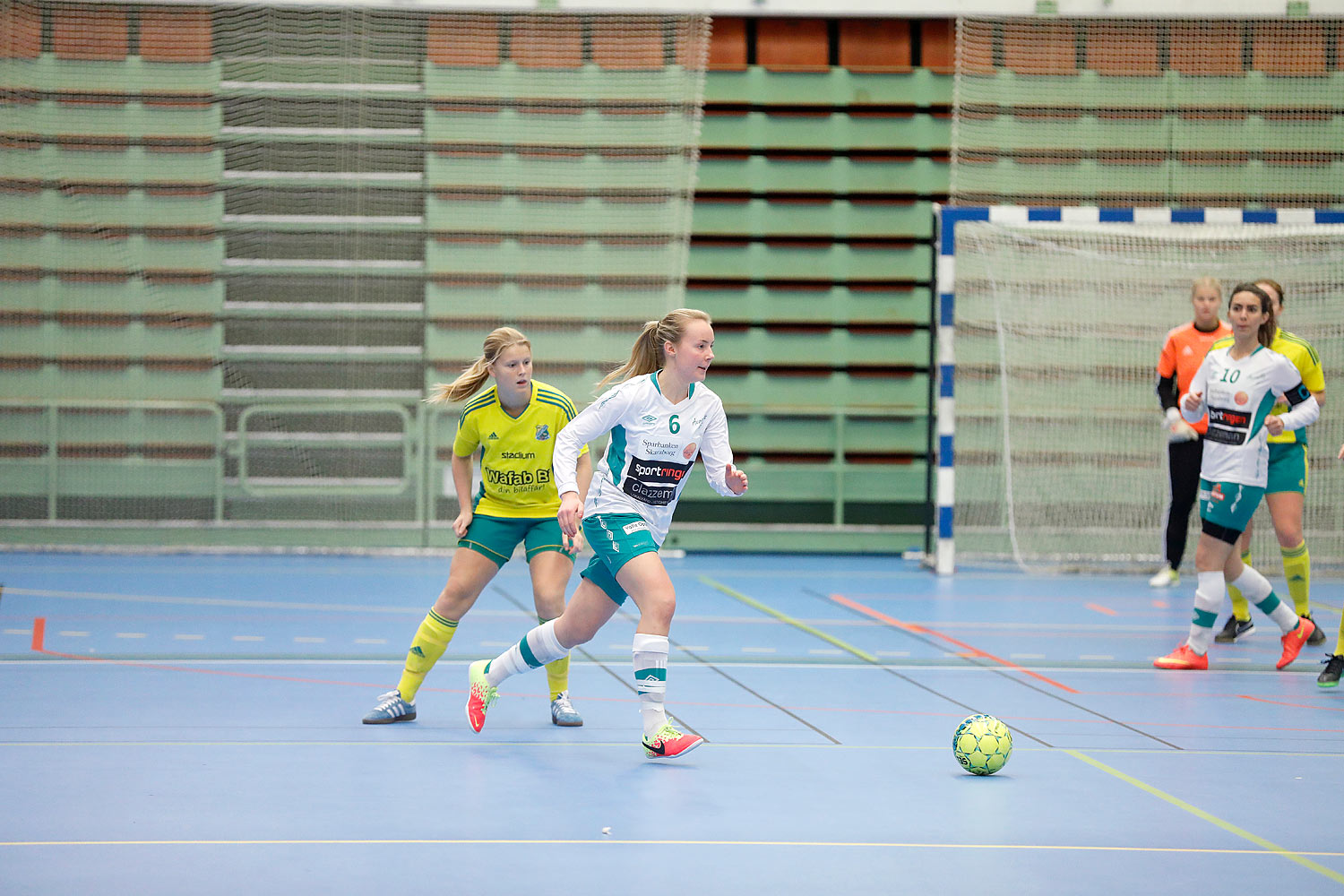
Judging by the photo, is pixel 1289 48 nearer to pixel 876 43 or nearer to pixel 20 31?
pixel 876 43

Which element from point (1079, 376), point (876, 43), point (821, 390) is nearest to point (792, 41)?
point (876, 43)

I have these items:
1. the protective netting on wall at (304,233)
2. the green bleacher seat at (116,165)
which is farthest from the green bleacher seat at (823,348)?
the green bleacher seat at (116,165)

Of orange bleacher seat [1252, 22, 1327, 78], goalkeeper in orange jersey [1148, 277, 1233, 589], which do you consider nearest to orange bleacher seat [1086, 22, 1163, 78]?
orange bleacher seat [1252, 22, 1327, 78]

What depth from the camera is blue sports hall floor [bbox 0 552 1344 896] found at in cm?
372

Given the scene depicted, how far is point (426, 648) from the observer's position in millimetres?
5645

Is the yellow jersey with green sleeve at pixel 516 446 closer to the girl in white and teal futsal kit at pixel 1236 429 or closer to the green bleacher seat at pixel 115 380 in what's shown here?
the girl in white and teal futsal kit at pixel 1236 429

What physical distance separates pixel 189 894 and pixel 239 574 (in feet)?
25.6

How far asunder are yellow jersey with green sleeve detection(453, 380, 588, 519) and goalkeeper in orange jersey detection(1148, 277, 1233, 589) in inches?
197

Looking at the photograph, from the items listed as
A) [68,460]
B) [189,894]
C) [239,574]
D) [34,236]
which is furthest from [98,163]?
[189,894]

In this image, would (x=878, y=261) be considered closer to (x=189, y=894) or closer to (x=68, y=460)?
(x=68, y=460)

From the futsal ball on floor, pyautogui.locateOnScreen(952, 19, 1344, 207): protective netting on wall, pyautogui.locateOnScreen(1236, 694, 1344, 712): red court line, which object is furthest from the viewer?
pyautogui.locateOnScreen(952, 19, 1344, 207): protective netting on wall

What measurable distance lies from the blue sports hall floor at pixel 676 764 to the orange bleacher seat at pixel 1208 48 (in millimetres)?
5756

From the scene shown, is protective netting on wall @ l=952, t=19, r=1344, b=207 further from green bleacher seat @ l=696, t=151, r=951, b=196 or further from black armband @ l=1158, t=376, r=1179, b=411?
black armband @ l=1158, t=376, r=1179, b=411

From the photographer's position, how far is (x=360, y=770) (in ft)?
15.8
